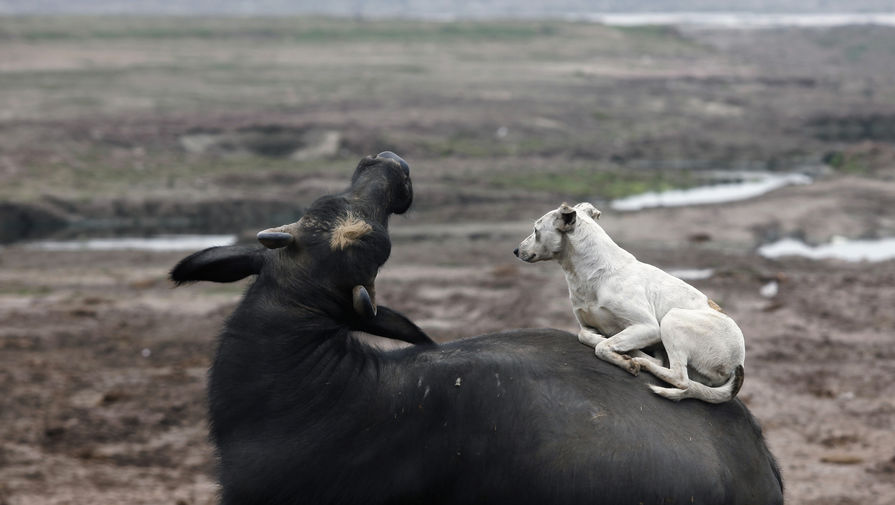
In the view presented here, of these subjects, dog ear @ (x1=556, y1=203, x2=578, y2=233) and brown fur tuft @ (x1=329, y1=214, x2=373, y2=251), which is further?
dog ear @ (x1=556, y1=203, x2=578, y2=233)

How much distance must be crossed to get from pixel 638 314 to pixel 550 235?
0.51m

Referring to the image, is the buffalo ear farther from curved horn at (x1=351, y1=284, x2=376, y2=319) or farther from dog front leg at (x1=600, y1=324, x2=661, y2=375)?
dog front leg at (x1=600, y1=324, x2=661, y2=375)

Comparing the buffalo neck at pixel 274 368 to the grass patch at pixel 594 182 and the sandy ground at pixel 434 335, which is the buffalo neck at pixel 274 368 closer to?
the sandy ground at pixel 434 335

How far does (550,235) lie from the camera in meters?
4.51

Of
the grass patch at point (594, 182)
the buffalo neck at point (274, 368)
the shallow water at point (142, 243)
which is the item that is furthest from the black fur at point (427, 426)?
the grass patch at point (594, 182)

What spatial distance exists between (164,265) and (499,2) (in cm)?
9983

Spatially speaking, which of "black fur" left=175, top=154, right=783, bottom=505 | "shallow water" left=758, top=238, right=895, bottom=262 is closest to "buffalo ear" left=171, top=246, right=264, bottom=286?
"black fur" left=175, top=154, right=783, bottom=505

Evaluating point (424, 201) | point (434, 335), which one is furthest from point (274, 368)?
point (424, 201)

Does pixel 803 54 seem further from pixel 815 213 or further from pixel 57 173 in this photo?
pixel 57 173

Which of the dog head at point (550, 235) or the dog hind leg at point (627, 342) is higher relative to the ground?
the dog head at point (550, 235)

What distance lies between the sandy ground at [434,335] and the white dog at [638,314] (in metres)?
1.71

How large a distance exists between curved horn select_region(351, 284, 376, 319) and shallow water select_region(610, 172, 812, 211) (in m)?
19.9

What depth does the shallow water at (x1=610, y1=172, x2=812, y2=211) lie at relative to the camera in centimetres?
2558

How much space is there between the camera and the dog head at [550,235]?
4477 mm
